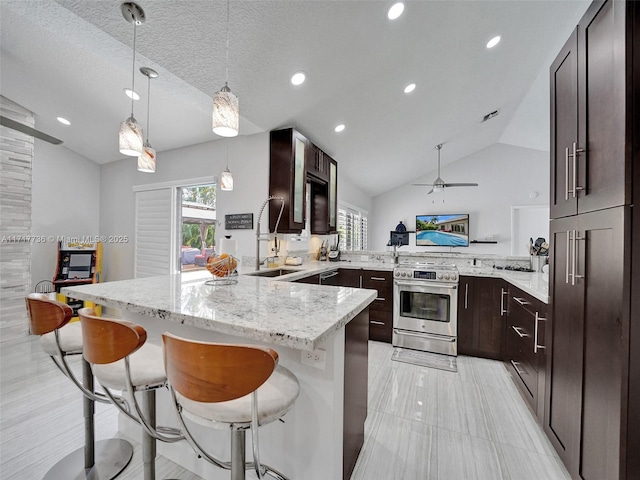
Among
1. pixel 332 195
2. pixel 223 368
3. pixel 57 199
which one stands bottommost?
pixel 223 368

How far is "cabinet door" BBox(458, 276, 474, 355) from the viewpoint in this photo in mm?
2900

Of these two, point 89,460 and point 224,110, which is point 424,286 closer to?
point 224,110

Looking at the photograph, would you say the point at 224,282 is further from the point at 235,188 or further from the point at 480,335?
the point at 480,335

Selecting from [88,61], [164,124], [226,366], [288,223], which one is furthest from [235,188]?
[226,366]

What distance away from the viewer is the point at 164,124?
3.23 meters

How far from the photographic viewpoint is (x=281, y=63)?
2115 mm

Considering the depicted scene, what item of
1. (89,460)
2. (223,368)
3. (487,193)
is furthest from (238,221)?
(487,193)

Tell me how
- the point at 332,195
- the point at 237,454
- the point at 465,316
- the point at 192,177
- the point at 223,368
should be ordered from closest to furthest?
the point at 223,368, the point at 237,454, the point at 465,316, the point at 192,177, the point at 332,195

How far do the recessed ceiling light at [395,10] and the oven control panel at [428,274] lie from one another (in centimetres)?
242

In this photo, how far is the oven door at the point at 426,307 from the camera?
295cm

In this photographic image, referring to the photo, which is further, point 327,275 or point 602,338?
point 327,275

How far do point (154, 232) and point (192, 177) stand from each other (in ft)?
3.69

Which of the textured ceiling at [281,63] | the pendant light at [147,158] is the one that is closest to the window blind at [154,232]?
the textured ceiling at [281,63]

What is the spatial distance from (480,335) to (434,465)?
1775 millimetres
